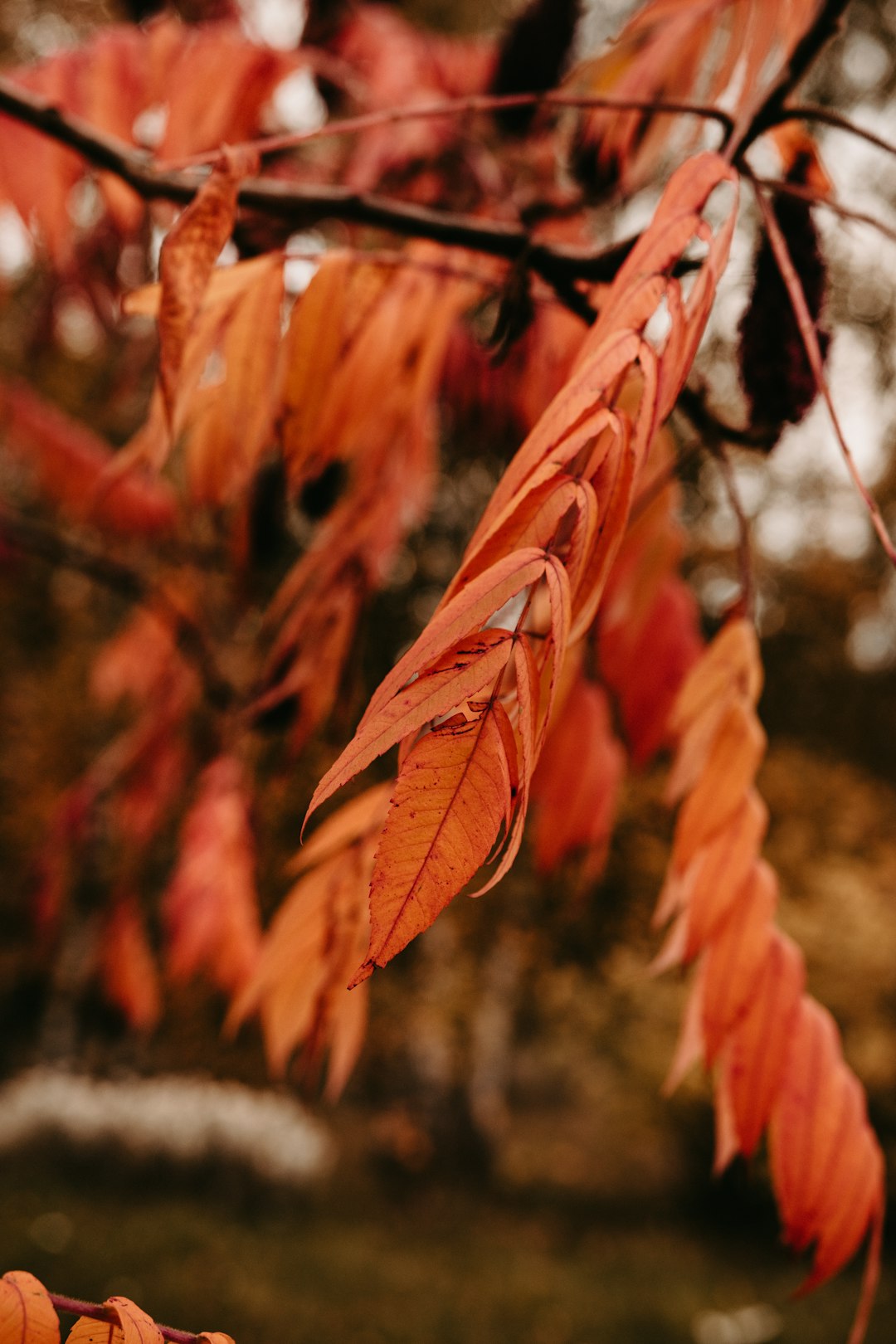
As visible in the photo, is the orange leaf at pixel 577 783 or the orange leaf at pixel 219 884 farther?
the orange leaf at pixel 219 884

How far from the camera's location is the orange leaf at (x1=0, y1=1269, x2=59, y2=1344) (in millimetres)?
321

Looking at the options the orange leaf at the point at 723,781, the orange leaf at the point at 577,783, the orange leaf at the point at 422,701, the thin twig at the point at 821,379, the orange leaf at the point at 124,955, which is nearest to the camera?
the orange leaf at the point at 422,701

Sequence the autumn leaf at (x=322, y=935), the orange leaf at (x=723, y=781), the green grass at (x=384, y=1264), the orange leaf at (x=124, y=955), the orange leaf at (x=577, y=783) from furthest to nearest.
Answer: the green grass at (x=384, y=1264), the orange leaf at (x=124, y=955), the orange leaf at (x=577, y=783), the autumn leaf at (x=322, y=935), the orange leaf at (x=723, y=781)

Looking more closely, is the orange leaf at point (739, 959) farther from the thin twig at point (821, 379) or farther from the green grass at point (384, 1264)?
the green grass at point (384, 1264)

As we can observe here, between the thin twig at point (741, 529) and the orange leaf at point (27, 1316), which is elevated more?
the thin twig at point (741, 529)

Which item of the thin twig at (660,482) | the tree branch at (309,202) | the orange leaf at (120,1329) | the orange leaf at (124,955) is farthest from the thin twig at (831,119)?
the orange leaf at (124,955)

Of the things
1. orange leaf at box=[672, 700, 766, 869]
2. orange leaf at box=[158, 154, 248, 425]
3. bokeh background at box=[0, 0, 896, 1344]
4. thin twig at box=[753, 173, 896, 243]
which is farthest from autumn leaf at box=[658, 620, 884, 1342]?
bokeh background at box=[0, 0, 896, 1344]

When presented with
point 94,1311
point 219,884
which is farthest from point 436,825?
point 219,884

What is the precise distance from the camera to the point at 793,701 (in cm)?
586

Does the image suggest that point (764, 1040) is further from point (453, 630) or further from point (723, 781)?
point (453, 630)

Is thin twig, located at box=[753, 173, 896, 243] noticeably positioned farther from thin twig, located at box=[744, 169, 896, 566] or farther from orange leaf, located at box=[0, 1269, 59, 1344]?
orange leaf, located at box=[0, 1269, 59, 1344]

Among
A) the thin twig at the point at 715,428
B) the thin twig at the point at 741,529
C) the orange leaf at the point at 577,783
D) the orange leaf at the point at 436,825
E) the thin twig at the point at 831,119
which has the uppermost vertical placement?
the thin twig at the point at 831,119

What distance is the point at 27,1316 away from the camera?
1.06 ft

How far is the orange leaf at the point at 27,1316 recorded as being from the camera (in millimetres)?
321
